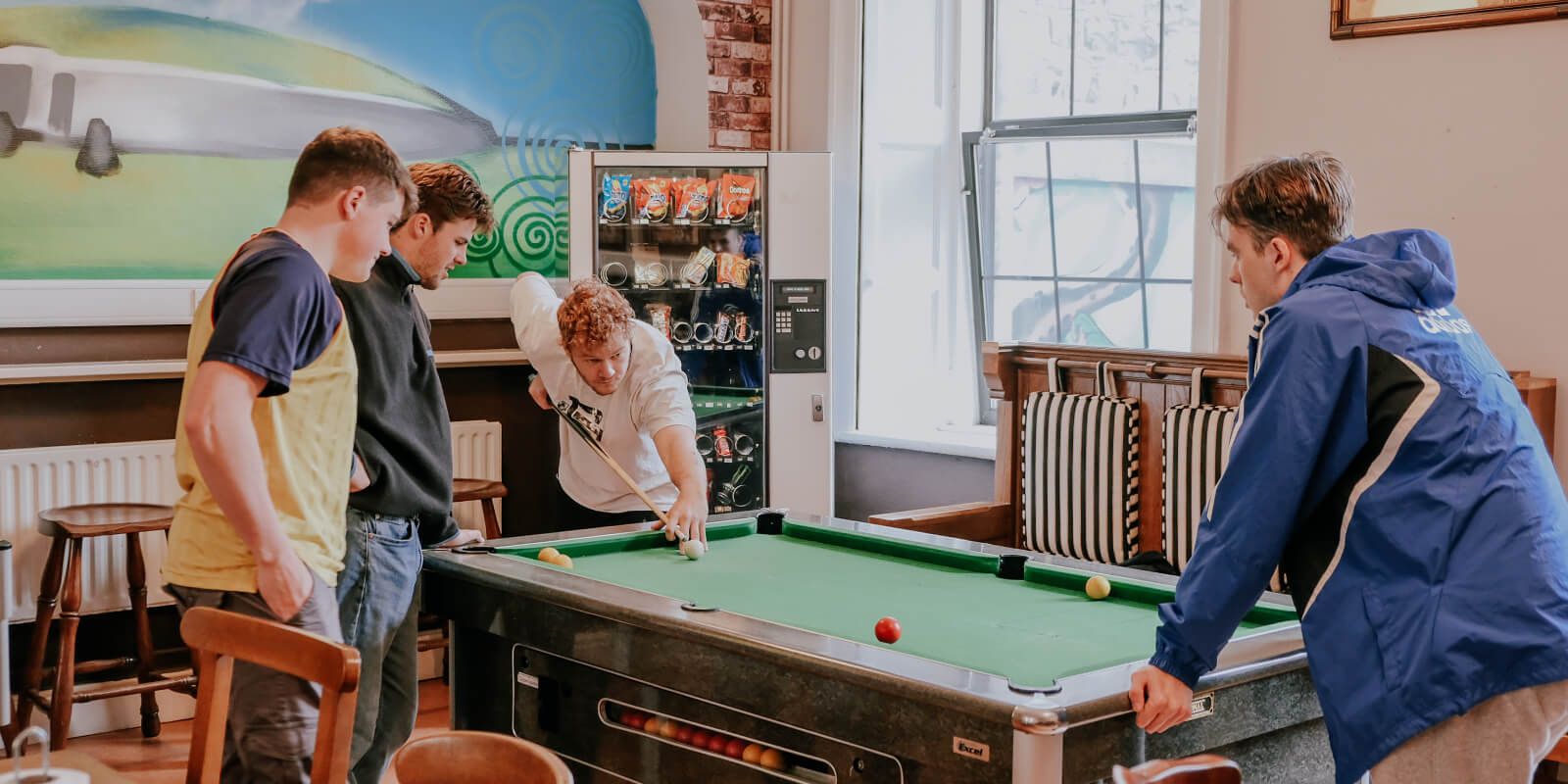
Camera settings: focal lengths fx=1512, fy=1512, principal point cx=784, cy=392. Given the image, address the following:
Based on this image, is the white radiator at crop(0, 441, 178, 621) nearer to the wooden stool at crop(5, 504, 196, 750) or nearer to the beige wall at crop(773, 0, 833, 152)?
the wooden stool at crop(5, 504, 196, 750)

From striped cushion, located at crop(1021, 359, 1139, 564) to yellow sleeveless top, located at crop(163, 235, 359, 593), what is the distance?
2643 mm

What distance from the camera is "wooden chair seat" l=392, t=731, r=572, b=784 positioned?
197cm

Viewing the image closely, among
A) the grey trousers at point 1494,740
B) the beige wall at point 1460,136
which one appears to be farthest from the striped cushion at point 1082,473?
the grey trousers at point 1494,740

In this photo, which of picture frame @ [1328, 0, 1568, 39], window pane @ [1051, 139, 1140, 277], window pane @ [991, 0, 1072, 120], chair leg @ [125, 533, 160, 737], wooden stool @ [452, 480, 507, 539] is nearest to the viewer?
picture frame @ [1328, 0, 1568, 39]

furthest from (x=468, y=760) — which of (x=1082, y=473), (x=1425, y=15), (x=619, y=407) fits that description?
(x=1425, y=15)

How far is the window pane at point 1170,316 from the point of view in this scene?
18.4 feet

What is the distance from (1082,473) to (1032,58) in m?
2.13

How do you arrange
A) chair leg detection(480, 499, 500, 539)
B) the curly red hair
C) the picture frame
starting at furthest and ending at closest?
1. chair leg detection(480, 499, 500, 539)
2. the picture frame
3. the curly red hair

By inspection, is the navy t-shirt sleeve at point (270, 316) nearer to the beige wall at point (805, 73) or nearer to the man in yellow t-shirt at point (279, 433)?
the man in yellow t-shirt at point (279, 433)

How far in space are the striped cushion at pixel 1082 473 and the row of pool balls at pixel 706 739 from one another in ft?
6.84

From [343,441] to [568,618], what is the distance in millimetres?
592

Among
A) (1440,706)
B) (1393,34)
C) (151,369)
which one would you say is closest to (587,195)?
(151,369)

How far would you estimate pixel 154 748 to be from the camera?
4.79 metres

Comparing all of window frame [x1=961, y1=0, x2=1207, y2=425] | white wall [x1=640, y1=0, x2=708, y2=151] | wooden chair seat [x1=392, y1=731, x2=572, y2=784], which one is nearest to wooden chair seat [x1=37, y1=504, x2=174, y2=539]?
white wall [x1=640, y1=0, x2=708, y2=151]
